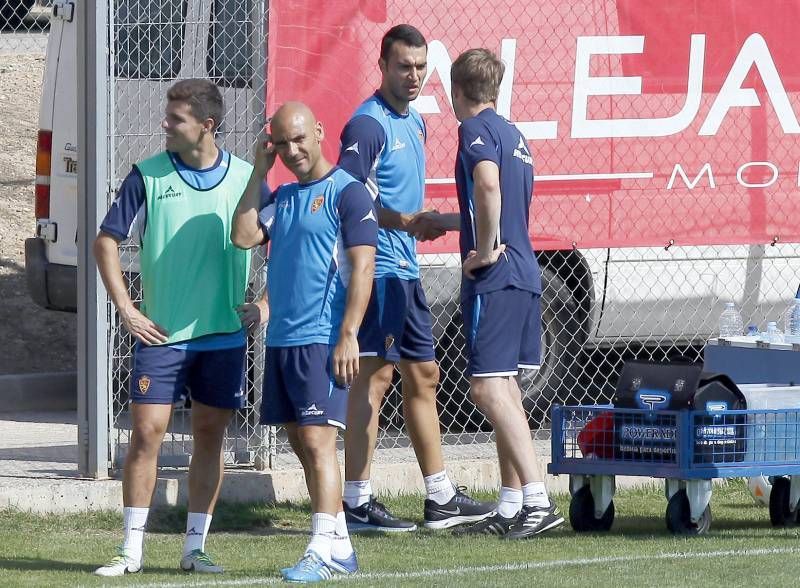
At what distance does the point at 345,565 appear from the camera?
6.11 meters

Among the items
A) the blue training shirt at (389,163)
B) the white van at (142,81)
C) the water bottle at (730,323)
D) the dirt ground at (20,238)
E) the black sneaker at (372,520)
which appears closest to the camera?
the blue training shirt at (389,163)

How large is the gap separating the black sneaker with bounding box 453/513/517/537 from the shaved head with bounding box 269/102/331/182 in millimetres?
1933

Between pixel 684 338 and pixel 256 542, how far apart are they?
3.31m

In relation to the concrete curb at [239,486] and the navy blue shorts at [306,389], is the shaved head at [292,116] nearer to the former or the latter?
the navy blue shorts at [306,389]

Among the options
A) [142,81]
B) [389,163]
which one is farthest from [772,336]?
[142,81]

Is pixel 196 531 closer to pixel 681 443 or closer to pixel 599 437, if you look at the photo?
pixel 599 437

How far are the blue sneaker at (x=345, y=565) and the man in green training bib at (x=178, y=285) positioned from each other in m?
0.47

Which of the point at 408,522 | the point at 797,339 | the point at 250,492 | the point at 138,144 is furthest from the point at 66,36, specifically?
the point at 797,339

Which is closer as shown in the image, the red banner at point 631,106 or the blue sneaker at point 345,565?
the blue sneaker at point 345,565

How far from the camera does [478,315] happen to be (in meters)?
7.01

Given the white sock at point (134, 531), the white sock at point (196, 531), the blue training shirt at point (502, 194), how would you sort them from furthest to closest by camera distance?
the blue training shirt at point (502, 194), the white sock at point (196, 531), the white sock at point (134, 531)

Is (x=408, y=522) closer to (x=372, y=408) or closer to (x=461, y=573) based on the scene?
(x=372, y=408)

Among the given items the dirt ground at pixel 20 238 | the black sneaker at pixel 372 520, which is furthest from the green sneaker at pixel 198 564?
the dirt ground at pixel 20 238

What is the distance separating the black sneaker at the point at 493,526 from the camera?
7.10 meters
